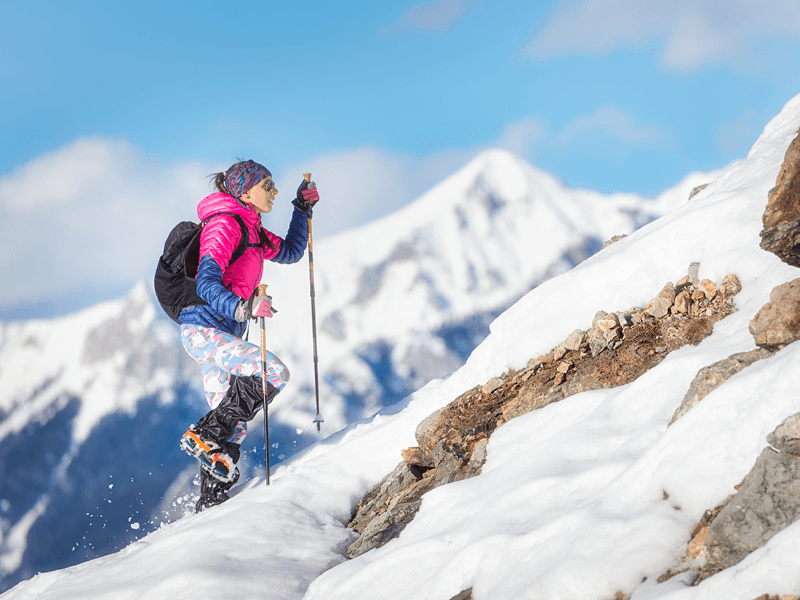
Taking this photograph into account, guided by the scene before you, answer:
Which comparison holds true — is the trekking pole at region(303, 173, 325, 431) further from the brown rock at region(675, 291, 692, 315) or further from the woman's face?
the brown rock at region(675, 291, 692, 315)

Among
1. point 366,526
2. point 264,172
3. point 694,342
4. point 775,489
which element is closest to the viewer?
point 775,489

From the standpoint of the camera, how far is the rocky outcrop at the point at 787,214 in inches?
134

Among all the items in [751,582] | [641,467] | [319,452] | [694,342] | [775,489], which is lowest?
[751,582]

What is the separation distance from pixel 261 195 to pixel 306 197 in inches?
44.8

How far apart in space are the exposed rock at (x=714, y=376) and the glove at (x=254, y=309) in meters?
4.15

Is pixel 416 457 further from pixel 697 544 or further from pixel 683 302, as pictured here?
pixel 697 544

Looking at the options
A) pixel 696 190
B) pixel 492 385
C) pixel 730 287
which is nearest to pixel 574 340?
pixel 492 385

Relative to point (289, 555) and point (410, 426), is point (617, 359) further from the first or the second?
point (289, 555)

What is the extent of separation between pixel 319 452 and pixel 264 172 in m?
3.63

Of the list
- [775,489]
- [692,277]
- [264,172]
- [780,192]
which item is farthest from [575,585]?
[264,172]

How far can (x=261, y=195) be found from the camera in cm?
716

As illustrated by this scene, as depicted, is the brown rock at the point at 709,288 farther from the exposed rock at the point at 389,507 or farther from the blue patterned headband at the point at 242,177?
the blue patterned headband at the point at 242,177

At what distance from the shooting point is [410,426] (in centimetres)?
637

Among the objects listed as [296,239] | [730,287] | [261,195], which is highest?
[261,195]
